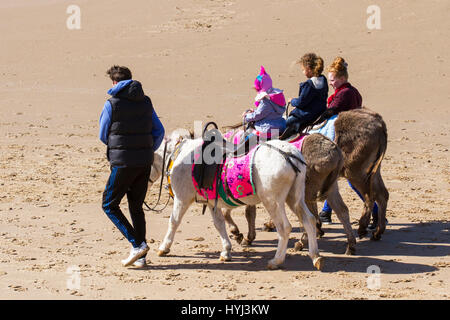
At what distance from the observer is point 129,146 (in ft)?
24.7

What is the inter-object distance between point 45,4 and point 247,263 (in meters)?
29.3

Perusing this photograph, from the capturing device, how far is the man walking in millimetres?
7492

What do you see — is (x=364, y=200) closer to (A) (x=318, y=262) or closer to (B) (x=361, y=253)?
(B) (x=361, y=253)

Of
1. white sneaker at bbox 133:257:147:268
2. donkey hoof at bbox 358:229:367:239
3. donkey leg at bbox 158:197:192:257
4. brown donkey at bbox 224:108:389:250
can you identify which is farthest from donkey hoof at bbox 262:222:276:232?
white sneaker at bbox 133:257:147:268

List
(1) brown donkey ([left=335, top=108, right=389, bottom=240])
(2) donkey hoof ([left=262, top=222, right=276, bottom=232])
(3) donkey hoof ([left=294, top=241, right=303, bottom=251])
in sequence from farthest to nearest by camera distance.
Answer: (2) donkey hoof ([left=262, top=222, right=276, bottom=232]), (1) brown donkey ([left=335, top=108, right=389, bottom=240]), (3) donkey hoof ([left=294, top=241, right=303, bottom=251])

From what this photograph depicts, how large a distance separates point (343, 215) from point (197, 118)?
9797 millimetres

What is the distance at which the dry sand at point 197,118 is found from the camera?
755 centimetres

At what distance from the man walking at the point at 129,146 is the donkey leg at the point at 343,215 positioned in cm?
232

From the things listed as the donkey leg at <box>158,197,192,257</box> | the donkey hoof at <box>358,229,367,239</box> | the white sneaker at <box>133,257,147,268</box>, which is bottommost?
the donkey hoof at <box>358,229,367,239</box>

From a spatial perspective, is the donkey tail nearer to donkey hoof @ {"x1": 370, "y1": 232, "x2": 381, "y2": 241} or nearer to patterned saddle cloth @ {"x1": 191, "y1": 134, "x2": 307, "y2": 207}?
donkey hoof @ {"x1": 370, "y1": 232, "x2": 381, "y2": 241}

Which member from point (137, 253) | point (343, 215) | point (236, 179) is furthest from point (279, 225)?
point (137, 253)

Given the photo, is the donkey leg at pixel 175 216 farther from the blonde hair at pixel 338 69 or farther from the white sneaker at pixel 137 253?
the blonde hair at pixel 338 69

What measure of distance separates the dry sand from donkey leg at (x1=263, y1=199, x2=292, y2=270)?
140 millimetres

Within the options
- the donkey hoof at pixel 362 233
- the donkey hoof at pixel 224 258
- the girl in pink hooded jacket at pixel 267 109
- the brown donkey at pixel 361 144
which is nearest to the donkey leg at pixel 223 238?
the donkey hoof at pixel 224 258
